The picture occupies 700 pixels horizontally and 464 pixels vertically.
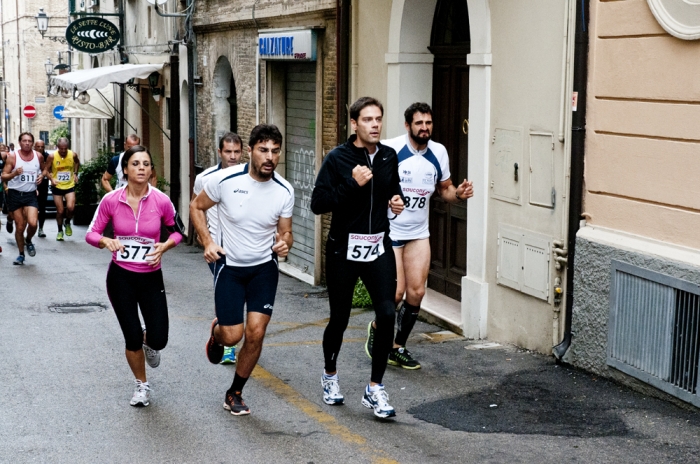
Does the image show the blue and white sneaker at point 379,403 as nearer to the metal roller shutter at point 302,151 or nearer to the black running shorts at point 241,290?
the black running shorts at point 241,290

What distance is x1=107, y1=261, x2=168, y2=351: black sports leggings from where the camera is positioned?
6.98 m

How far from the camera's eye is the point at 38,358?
874 centimetres

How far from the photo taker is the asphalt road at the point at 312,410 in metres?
6.03

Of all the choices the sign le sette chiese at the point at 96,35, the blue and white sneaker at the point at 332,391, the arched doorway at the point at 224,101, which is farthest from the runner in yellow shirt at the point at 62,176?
the blue and white sneaker at the point at 332,391

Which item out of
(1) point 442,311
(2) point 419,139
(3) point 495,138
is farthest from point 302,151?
(2) point 419,139

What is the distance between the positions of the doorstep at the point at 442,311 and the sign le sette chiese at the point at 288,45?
13.3 feet

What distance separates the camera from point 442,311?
10328 mm

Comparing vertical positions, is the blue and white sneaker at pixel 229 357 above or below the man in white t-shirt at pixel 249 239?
below

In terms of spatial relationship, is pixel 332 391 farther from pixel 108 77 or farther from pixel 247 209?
pixel 108 77

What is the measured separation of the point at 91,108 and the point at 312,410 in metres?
21.3

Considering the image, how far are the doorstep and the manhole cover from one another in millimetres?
3622

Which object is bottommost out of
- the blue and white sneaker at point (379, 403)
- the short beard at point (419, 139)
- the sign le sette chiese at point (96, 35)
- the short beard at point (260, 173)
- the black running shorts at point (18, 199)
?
the blue and white sneaker at point (379, 403)

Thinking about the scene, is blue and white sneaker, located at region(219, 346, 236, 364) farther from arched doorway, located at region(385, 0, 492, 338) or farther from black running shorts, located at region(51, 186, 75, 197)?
black running shorts, located at region(51, 186, 75, 197)

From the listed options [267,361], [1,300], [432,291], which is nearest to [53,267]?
[1,300]
